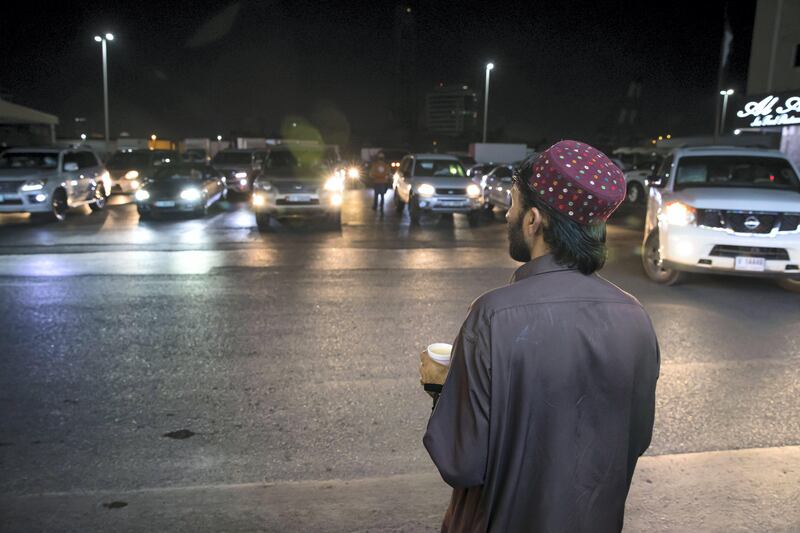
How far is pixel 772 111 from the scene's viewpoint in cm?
1984

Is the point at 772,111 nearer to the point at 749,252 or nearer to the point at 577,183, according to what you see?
the point at 749,252

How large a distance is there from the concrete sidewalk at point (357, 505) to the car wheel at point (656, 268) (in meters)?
5.59

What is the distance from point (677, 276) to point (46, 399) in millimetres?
7615

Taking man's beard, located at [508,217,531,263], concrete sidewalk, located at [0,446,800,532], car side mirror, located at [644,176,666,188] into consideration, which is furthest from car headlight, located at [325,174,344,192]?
man's beard, located at [508,217,531,263]

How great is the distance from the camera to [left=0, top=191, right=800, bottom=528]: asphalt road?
159 inches

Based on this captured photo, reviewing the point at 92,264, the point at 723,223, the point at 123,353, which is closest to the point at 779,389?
the point at 723,223

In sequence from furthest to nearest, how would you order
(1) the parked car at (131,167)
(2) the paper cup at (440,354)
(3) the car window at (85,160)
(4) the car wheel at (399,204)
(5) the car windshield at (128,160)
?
(5) the car windshield at (128,160) → (1) the parked car at (131,167) → (4) the car wheel at (399,204) → (3) the car window at (85,160) → (2) the paper cup at (440,354)

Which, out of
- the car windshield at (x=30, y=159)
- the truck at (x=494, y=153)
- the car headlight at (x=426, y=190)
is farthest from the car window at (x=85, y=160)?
the truck at (x=494, y=153)

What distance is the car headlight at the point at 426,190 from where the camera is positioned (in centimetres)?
1636

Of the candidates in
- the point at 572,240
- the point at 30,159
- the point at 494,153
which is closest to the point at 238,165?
the point at 30,159

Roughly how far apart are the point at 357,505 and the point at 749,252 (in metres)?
6.69

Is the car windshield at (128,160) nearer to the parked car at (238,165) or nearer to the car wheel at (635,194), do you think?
the parked car at (238,165)

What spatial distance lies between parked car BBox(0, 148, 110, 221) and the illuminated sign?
756 inches

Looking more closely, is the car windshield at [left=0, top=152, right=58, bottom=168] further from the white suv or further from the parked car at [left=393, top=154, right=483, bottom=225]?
the white suv
